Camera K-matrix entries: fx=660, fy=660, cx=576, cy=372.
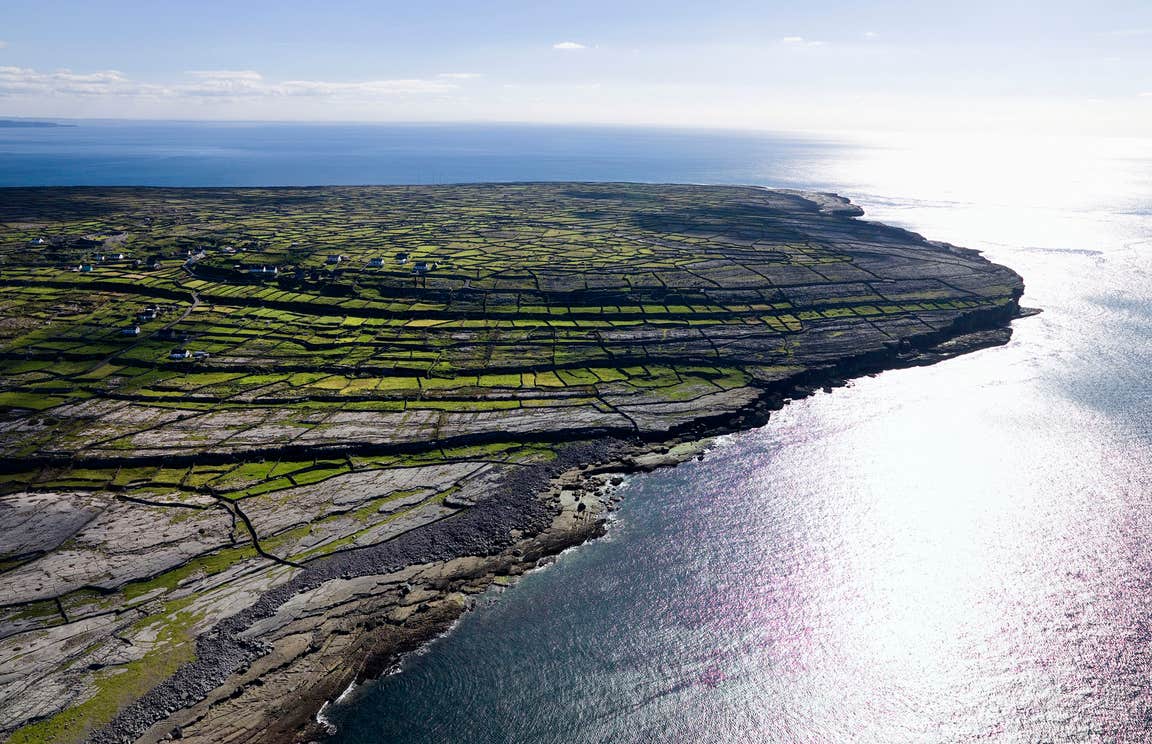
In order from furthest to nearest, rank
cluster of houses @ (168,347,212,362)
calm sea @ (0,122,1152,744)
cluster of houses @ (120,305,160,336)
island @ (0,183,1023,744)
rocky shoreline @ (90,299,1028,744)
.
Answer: cluster of houses @ (120,305,160,336) < cluster of houses @ (168,347,212,362) < island @ (0,183,1023,744) < calm sea @ (0,122,1152,744) < rocky shoreline @ (90,299,1028,744)

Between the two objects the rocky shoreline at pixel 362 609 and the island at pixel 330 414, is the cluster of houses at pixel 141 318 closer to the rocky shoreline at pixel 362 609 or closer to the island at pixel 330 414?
the island at pixel 330 414

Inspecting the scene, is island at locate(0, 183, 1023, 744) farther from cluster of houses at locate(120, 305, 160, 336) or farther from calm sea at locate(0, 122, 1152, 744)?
calm sea at locate(0, 122, 1152, 744)

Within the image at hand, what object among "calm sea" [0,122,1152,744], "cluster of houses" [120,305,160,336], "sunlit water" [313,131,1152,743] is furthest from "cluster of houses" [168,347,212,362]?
"sunlit water" [313,131,1152,743]

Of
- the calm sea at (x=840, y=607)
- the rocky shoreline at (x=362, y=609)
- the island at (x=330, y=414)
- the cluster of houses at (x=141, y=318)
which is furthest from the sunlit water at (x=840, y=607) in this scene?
the cluster of houses at (x=141, y=318)

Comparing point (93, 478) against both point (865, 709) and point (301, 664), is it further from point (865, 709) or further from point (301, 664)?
point (865, 709)

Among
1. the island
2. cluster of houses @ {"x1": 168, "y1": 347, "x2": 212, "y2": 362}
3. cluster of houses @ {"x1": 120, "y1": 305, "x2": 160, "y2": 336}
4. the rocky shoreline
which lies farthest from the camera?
cluster of houses @ {"x1": 120, "y1": 305, "x2": 160, "y2": 336}

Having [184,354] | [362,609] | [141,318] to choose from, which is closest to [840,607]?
[362,609]
